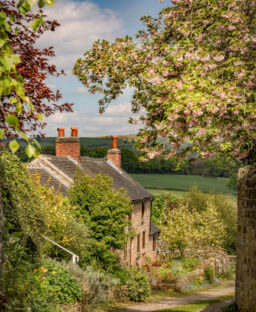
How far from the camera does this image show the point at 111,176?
30172 millimetres

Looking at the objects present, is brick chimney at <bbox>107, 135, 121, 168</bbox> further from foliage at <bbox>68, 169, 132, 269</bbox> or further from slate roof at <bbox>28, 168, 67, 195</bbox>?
foliage at <bbox>68, 169, 132, 269</bbox>

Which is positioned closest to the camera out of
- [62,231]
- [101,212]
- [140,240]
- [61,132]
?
[62,231]

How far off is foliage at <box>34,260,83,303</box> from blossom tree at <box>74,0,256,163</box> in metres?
5.06

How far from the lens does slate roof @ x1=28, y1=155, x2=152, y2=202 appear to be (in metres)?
23.6

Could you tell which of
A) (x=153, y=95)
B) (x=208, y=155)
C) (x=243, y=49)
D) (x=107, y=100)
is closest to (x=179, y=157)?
(x=208, y=155)

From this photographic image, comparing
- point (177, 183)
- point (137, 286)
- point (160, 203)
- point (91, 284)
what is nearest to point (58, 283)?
point (91, 284)

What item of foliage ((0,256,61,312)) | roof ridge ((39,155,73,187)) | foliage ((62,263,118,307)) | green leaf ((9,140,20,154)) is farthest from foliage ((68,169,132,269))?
green leaf ((9,140,20,154))

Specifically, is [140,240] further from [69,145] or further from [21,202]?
[21,202]

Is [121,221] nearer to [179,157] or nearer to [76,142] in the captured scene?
[76,142]

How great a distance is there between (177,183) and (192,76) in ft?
181

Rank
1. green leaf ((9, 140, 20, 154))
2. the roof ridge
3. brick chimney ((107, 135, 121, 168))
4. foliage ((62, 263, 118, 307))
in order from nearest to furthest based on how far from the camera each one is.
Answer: green leaf ((9, 140, 20, 154))
foliage ((62, 263, 118, 307))
the roof ridge
brick chimney ((107, 135, 121, 168))

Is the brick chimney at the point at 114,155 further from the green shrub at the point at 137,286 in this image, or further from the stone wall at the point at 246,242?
the stone wall at the point at 246,242

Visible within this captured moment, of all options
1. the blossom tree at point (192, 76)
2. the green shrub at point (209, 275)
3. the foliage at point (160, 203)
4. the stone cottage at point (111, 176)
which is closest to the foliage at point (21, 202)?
the blossom tree at point (192, 76)

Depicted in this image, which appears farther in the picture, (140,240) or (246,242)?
(140,240)
